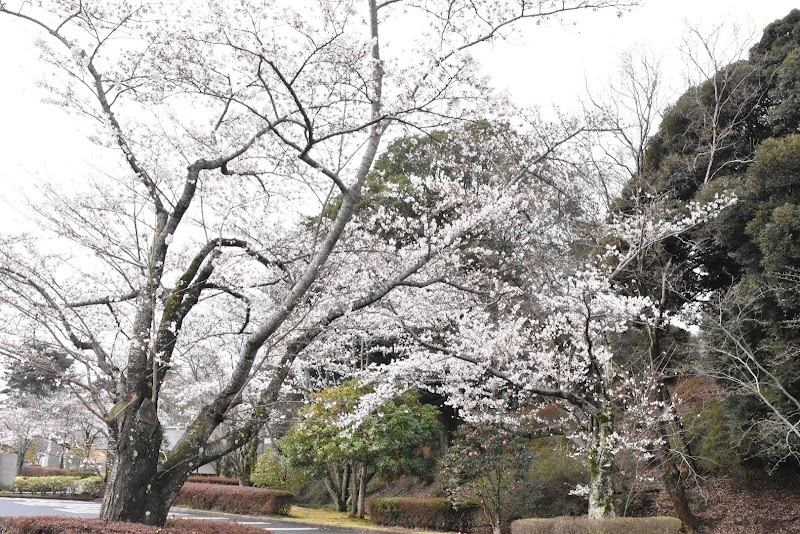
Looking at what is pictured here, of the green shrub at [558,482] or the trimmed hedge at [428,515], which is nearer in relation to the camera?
the green shrub at [558,482]

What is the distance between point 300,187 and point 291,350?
2.25 m

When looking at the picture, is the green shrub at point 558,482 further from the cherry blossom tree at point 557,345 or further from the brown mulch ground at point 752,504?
the brown mulch ground at point 752,504

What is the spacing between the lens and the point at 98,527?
184 inches

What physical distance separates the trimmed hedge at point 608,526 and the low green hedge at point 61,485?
15840 millimetres

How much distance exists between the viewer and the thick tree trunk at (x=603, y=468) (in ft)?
25.9

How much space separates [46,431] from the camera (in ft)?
77.3

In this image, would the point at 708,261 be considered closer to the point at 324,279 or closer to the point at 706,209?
the point at 706,209

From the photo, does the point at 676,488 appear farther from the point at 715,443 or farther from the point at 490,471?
the point at 490,471

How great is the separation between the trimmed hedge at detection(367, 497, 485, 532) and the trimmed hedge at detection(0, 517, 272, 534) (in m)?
6.84

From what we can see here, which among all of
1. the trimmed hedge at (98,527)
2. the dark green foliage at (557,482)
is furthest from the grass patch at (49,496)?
the trimmed hedge at (98,527)

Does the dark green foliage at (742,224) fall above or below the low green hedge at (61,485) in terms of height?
above

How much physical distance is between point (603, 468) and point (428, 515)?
17.6 ft

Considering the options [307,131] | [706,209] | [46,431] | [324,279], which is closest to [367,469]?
[324,279]

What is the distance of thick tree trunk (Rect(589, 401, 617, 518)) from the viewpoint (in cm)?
789
